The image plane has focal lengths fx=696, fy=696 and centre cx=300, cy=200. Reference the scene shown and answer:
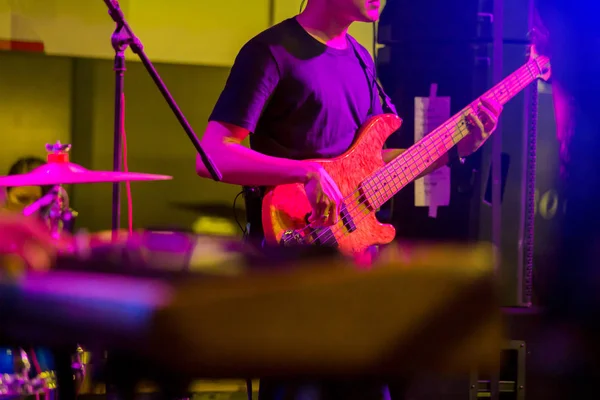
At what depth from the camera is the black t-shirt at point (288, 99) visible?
188cm

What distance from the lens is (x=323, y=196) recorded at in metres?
1.76

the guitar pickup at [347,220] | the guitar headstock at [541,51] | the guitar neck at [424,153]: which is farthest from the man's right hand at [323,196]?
the guitar headstock at [541,51]

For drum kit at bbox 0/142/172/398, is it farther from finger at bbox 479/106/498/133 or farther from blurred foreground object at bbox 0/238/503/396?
blurred foreground object at bbox 0/238/503/396

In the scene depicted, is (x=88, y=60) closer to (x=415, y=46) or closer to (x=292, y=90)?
(x=415, y=46)

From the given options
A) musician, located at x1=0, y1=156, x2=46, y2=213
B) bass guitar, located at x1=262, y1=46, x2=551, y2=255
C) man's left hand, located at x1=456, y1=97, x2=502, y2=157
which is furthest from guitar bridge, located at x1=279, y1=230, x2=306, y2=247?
musician, located at x1=0, y1=156, x2=46, y2=213

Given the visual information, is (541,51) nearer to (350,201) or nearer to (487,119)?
(487,119)

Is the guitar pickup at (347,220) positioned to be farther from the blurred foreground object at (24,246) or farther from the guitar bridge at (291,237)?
the blurred foreground object at (24,246)

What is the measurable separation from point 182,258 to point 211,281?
0.05m

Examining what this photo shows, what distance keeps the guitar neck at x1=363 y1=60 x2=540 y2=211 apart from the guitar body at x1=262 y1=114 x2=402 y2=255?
0.13 feet

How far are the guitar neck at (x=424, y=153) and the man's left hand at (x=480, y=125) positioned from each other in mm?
17

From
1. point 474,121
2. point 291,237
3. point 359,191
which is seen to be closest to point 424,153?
point 474,121

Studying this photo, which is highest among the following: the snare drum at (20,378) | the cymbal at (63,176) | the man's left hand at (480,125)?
the man's left hand at (480,125)

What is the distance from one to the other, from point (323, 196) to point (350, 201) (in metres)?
0.22

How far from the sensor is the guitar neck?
202 cm
